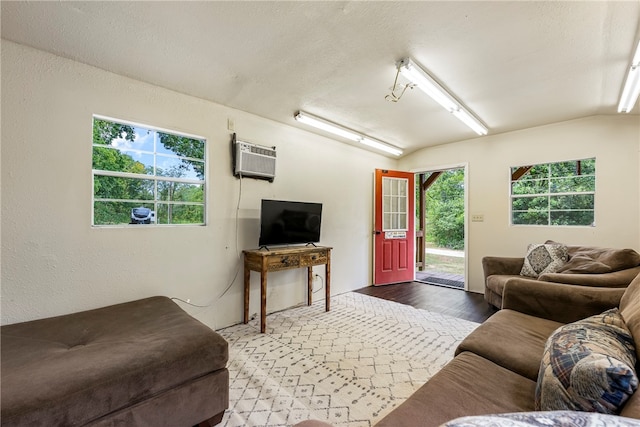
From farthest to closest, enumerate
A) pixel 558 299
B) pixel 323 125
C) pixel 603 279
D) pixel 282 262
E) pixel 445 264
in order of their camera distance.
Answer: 1. pixel 445 264
2. pixel 323 125
3. pixel 282 262
4. pixel 603 279
5. pixel 558 299

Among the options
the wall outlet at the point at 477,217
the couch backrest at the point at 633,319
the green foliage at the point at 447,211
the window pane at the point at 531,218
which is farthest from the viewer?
the green foliage at the point at 447,211

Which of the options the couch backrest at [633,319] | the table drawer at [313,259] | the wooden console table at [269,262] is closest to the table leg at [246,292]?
the wooden console table at [269,262]

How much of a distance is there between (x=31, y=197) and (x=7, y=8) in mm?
1190

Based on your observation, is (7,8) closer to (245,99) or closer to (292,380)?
(245,99)

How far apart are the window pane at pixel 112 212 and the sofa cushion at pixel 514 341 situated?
9.40ft

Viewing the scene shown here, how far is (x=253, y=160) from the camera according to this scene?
3.13m

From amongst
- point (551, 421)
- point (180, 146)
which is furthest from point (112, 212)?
point (551, 421)

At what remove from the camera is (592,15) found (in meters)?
1.73

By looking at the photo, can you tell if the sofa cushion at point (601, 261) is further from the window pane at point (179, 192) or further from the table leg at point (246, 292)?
the window pane at point (179, 192)

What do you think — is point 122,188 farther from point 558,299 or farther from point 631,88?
point 631,88

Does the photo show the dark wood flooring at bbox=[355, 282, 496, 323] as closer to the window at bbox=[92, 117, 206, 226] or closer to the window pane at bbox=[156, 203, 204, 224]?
the window pane at bbox=[156, 203, 204, 224]

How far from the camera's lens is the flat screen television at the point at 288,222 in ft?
Result: 10.3

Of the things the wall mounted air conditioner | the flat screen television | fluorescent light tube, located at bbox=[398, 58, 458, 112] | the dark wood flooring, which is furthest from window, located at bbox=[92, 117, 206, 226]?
the dark wood flooring

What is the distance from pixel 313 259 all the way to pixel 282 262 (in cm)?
48
